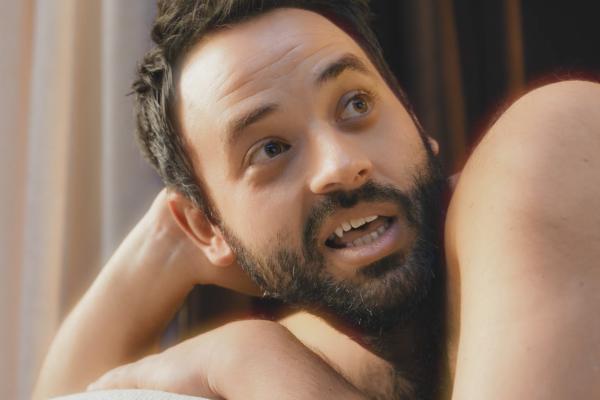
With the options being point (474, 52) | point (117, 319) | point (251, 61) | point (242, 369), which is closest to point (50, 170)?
point (117, 319)

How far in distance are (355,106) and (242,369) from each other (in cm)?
32

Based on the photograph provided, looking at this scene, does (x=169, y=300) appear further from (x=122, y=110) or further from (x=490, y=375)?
(x=490, y=375)

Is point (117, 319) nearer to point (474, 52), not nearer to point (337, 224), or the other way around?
point (337, 224)

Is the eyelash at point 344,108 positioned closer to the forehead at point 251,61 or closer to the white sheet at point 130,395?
the forehead at point 251,61

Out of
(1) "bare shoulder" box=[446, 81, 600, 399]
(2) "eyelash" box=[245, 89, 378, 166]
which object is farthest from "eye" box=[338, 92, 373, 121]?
(1) "bare shoulder" box=[446, 81, 600, 399]

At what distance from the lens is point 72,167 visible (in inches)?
51.5

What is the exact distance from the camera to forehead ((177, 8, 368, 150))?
2.64 feet

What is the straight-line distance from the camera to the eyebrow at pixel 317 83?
0.79 meters

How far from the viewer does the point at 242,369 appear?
28.5 inches

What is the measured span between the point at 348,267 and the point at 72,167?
2.48 ft

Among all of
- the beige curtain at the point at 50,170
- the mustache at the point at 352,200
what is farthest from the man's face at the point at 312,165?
the beige curtain at the point at 50,170

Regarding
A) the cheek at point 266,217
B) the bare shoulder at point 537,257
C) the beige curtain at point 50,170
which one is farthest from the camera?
the beige curtain at point 50,170

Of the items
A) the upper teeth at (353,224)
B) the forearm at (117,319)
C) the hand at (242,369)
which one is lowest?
the forearm at (117,319)

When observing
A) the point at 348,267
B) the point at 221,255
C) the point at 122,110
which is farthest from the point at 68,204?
the point at 348,267
